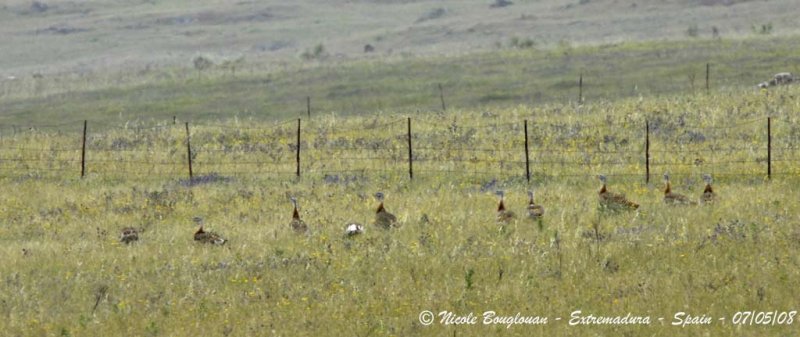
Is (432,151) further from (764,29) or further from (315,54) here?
(315,54)

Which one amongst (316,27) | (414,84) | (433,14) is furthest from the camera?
(433,14)

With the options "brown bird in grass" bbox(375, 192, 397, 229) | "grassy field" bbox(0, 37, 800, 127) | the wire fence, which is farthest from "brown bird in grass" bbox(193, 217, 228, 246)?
"grassy field" bbox(0, 37, 800, 127)

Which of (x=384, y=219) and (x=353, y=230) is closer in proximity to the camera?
(x=353, y=230)

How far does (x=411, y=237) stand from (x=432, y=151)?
11.9 metres

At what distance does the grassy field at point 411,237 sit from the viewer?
14031mm

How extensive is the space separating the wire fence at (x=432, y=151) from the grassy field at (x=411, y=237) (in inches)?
4.7

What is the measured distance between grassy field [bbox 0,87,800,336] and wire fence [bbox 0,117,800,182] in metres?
0.12

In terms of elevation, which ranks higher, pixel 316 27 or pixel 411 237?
pixel 316 27

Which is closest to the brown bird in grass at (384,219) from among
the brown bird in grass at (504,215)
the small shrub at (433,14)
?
the brown bird in grass at (504,215)

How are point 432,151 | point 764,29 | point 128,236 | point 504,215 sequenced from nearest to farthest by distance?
1. point 504,215
2. point 128,236
3. point 432,151
4. point 764,29

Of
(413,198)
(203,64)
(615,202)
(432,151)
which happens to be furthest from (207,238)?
(203,64)

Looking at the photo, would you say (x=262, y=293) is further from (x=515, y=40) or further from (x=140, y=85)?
(x=515, y=40)

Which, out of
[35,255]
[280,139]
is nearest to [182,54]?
[280,139]

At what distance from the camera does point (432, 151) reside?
98.5 feet
